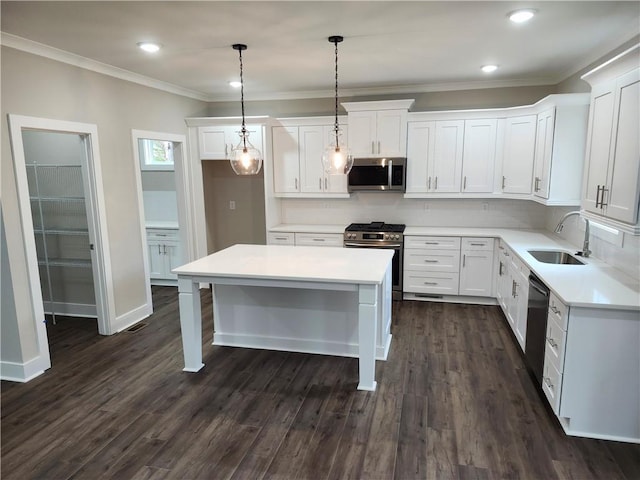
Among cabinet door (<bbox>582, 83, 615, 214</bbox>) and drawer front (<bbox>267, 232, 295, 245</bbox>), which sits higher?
cabinet door (<bbox>582, 83, 615, 214</bbox>)

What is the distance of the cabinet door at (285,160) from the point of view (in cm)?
542

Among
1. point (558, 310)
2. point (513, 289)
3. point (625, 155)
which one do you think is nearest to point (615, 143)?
point (625, 155)

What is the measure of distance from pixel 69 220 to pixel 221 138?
2.02 meters

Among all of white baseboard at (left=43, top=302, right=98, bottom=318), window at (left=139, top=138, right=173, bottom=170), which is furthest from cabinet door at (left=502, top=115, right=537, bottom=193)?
white baseboard at (left=43, top=302, right=98, bottom=318)

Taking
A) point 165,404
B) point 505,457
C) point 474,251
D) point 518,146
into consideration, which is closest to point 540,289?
point 505,457

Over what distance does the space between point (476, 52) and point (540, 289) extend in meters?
2.09

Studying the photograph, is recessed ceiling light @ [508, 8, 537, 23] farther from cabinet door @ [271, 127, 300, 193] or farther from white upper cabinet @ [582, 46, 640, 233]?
cabinet door @ [271, 127, 300, 193]

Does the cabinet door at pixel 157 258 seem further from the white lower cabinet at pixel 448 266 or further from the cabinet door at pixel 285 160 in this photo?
the white lower cabinet at pixel 448 266

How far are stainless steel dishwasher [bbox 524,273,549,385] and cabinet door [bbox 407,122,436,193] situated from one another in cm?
219

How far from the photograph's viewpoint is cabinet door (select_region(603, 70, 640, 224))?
2.31 metres

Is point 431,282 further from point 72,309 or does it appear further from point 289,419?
point 72,309

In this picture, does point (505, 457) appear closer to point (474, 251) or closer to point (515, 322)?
point (515, 322)

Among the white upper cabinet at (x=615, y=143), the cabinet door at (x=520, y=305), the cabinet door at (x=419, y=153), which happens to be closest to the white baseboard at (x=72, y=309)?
the cabinet door at (x=419, y=153)

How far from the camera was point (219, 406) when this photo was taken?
2.90m
